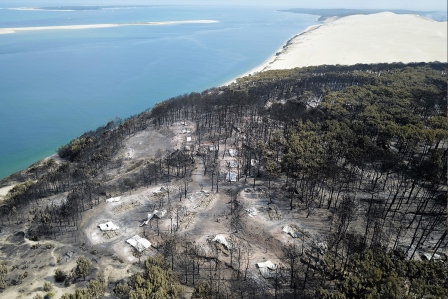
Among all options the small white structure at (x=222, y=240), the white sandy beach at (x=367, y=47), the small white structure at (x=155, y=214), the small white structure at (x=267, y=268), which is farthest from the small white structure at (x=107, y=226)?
the white sandy beach at (x=367, y=47)

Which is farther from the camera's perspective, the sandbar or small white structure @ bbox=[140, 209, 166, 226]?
the sandbar

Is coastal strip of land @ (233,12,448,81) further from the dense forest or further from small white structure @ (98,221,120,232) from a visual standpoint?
small white structure @ (98,221,120,232)

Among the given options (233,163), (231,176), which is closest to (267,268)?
(231,176)

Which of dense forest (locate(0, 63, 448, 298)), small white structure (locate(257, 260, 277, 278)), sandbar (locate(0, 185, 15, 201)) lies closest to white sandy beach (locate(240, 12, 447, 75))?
dense forest (locate(0, 63, 448, 298))

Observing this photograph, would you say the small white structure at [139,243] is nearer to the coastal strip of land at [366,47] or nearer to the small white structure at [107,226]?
the small white structure at [107,226]

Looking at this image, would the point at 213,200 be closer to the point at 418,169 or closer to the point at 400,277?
the point at 400,277

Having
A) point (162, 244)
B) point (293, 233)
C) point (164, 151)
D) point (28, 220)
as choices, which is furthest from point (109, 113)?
point (293, 233)
